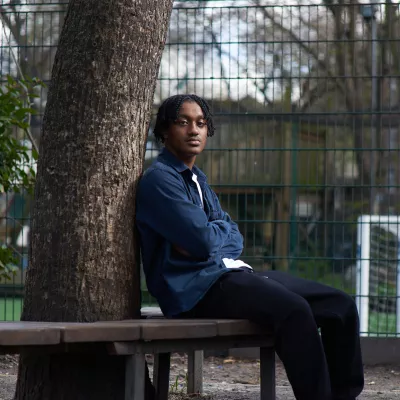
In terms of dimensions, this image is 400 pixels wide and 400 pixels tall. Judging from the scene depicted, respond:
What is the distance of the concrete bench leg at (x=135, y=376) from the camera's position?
416 cm

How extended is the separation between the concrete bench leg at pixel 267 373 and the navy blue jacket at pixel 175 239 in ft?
1.66

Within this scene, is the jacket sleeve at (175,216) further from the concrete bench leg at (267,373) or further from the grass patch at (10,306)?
the grass patch at (10,306)

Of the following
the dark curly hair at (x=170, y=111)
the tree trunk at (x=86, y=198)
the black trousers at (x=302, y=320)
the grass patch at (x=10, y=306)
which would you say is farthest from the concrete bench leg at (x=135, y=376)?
the grass patch at (x=10, y=306)

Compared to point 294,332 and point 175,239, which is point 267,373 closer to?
point 294,332

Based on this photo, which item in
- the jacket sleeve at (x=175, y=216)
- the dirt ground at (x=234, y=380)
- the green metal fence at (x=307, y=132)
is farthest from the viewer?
the green metal fence at (x=307, y=132)

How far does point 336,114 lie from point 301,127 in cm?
28

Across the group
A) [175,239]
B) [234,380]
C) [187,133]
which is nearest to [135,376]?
[175,239]

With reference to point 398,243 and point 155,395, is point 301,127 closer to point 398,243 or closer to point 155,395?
point 398,243

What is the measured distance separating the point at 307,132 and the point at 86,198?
3.24 m

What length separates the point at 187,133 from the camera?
4.89m

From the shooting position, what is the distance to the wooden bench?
384 cm

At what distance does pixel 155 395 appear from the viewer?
16.4 ft

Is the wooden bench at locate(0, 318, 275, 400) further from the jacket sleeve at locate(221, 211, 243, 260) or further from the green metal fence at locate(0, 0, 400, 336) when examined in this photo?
the green metal fence at locate(0, 0, 400, 336)

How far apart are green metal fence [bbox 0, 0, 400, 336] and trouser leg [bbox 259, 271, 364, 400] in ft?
9.06
